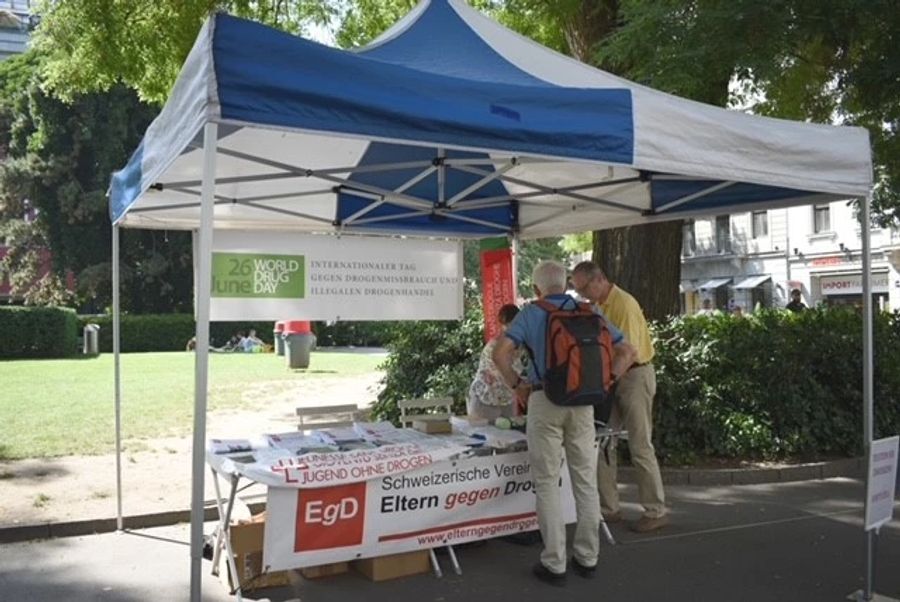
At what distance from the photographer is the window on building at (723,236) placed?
47906 mm

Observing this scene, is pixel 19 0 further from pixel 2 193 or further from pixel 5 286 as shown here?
pixel 2 193

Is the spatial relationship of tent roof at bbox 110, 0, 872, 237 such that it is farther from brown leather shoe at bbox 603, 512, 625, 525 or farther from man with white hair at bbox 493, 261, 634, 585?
brown leather shoe at bbox 603, 512, 625, 525

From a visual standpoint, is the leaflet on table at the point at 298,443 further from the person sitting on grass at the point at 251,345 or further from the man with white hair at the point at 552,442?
the person sitting on grass at the point at 251,345

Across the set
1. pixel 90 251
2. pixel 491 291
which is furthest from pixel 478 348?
pixel 90 251

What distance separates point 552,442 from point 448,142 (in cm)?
203

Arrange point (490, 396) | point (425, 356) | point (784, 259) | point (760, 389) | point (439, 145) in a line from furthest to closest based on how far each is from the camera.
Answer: point (784, 259)
point (425, 356)
point (760, 389)
point (490, 396)
point (439, 145)

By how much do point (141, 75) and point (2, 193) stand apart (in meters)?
36.0

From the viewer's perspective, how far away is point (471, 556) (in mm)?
5781

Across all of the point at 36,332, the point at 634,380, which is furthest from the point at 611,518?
the point at 36,332

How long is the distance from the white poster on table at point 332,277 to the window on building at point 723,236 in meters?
42.9

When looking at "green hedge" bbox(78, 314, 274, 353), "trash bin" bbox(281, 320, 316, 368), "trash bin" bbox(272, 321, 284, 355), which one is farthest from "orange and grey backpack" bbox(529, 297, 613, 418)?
"green hedge" bbox(78, 314, 274, 353)

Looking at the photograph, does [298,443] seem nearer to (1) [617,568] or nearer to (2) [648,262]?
(1) [617,568]

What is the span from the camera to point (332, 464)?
4.80m

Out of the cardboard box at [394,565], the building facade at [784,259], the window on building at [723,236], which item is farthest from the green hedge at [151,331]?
the cardboard box at [394,565]
